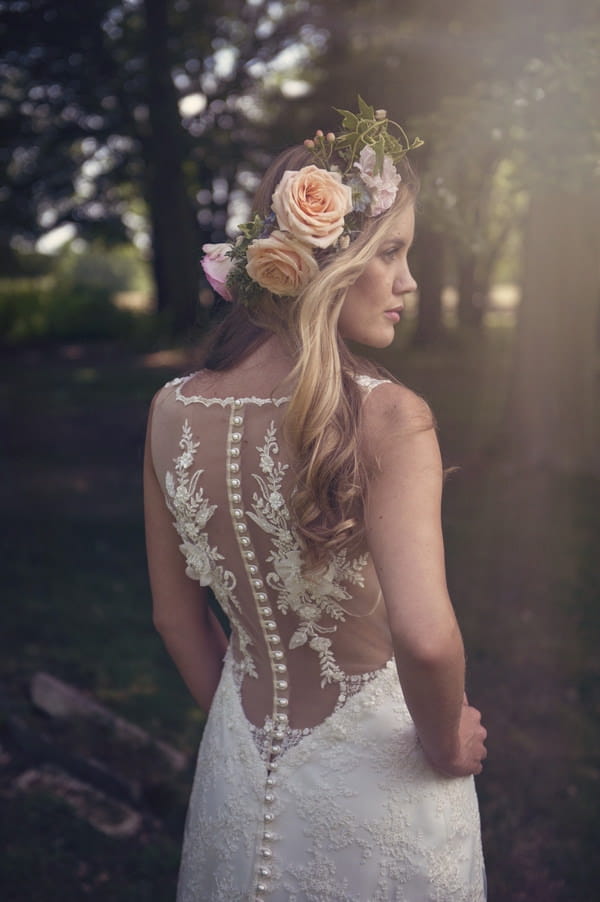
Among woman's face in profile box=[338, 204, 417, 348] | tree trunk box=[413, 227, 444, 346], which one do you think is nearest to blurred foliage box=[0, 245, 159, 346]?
tree trunk box=[413, 227, 444, 346]

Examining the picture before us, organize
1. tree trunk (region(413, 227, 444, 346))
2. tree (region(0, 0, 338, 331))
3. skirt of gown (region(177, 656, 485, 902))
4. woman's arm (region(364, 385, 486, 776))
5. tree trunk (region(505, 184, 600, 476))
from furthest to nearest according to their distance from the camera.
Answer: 1. tree trunk (region(413, 227, 444, 346))
2. tree (region(0, 0, 338, 331))
3. tree trunk (region(505, 184, 600, 476))
4. skirt of gown (region(177, 656, 485, 902))
5. woman's arm (region(364, 385, 486, 776))

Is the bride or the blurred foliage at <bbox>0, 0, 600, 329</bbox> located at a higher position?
the blurred foliage at <bbox>0, 0, 600, 329</bbox>

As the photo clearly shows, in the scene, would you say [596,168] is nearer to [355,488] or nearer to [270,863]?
[355,488]

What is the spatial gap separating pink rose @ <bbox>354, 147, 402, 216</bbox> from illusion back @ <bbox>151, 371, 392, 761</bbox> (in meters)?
0.46

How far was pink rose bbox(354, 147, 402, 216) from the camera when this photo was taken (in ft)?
6.03

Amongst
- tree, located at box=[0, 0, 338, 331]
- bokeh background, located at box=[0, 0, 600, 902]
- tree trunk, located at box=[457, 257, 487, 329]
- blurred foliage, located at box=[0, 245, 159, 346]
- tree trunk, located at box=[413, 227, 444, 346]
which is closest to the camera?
bokeh background, located at box=[0, 0, 600, 902]

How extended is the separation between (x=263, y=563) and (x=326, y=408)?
40 centimetres

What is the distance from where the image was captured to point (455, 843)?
1.88 m

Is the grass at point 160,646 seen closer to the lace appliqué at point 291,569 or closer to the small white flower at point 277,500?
the lace appliqué at point 291,569

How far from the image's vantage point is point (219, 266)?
2059 mm

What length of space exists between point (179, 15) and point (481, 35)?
7018mm

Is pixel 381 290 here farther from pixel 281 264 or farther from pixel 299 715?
pixel 299 715

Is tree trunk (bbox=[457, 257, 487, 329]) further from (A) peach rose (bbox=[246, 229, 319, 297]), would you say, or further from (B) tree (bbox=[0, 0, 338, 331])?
(A) peach rose (bbox=[246, 229, 319, 297])

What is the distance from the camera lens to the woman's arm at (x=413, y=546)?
1604 millimetres
